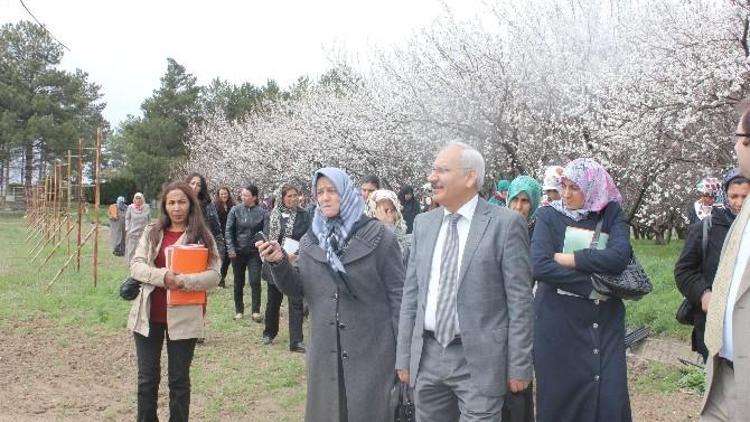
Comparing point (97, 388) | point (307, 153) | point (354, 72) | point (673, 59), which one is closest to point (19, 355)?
point (97, 388)

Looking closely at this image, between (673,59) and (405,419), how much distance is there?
33.5 feet

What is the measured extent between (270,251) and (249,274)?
6016 mm

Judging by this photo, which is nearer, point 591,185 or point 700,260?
point 591,185

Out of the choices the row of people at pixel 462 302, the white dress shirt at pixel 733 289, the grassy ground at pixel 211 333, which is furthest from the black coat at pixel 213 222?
the white dress shirt at pixel 733 289

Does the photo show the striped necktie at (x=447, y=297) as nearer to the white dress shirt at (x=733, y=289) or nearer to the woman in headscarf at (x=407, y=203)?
the white dress shirt at (x=733, y=289)

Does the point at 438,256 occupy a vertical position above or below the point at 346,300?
above

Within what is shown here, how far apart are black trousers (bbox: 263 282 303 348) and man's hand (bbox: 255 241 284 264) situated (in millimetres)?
4050

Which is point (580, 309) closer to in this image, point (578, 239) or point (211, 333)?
point (578, 239)

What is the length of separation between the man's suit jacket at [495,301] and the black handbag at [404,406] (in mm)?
344

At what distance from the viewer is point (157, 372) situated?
468cm

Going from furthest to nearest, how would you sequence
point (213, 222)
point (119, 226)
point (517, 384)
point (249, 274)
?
point (119, 226) → point (249, 274) → point (213, 222) → point (517, 384)

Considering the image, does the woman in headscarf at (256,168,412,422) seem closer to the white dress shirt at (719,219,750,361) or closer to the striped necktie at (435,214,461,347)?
the striped necktie at (435,214,461,347)

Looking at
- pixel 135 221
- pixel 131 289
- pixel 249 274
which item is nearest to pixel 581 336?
pixel 131 289

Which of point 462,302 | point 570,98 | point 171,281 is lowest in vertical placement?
point 171,281
